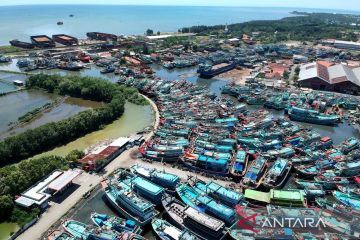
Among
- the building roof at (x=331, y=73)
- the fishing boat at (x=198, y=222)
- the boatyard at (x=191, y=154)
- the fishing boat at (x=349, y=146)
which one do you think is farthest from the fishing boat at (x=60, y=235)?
the building roof at (x=331, y=73)

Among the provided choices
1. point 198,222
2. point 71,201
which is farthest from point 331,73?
point 71,201

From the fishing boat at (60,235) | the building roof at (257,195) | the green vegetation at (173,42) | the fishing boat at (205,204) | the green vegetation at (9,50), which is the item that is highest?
the green vegetation at (173,42)

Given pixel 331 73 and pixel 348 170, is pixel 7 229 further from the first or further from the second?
pixel 331 73

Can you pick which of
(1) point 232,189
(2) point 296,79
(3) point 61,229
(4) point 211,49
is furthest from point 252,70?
(3) point 61,229

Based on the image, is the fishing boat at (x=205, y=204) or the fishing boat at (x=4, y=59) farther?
the fishing boat at (x=4, y=59)

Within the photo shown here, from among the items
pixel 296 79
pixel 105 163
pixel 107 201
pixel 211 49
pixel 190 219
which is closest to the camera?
pixel 190 219

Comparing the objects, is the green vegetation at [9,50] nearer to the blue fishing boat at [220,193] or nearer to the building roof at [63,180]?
the building roof at [63,180]

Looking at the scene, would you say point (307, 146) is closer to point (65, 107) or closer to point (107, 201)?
point (107, 201)
